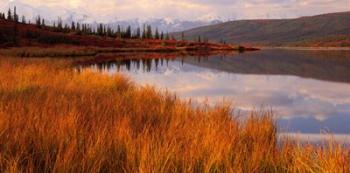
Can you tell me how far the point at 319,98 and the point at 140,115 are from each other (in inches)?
510

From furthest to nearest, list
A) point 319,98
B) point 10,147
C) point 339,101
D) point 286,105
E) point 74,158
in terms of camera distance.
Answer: point 319,98
point 339,101
point 286,105
point 10,147
point 74,158

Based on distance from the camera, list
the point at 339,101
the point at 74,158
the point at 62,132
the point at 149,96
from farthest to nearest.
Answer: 1. the point at 339,101
2. the point at 149,96
3. the point at 62,132
4. the point at 74,158

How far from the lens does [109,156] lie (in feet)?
19.9

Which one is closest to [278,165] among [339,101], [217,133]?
[217,133]

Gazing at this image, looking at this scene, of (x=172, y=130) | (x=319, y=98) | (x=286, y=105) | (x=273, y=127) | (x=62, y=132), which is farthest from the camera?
(x=319, y=98)

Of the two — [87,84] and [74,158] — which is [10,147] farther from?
[87,84]

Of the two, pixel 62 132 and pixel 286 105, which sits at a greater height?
pixel 62 132

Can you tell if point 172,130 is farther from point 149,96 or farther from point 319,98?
point 319,98

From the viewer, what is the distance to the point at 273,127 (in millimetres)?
8820

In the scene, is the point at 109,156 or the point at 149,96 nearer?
the point at 109,156

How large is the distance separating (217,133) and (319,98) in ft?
47.9

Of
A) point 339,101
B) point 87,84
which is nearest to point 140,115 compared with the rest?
point 87,84

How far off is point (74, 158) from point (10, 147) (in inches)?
36.3

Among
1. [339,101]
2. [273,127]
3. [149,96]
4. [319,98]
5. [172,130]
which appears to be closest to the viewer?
[172,130]
